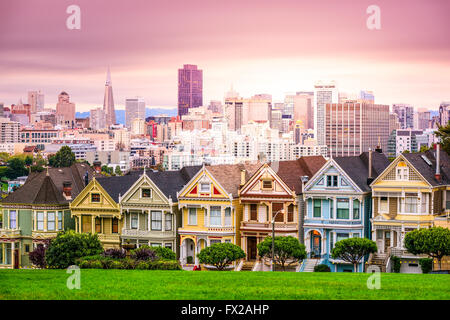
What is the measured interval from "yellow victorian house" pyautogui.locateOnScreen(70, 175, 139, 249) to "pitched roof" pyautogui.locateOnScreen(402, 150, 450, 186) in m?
16.2

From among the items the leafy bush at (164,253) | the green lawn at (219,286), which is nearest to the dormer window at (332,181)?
the leafy bush at (164,253)

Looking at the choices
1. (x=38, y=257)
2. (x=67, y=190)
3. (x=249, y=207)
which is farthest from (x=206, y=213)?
(x=67, y=190)

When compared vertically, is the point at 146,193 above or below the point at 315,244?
above

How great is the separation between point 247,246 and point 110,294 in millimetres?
23150

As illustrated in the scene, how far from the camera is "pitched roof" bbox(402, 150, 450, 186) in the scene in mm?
44562

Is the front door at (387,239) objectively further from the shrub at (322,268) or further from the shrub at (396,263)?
the shrub at (322,268)

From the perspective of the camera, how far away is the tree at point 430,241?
135 ft

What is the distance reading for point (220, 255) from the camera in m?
43.9

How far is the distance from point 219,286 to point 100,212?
24.6 metres

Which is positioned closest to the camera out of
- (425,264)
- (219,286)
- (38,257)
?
(219,286)

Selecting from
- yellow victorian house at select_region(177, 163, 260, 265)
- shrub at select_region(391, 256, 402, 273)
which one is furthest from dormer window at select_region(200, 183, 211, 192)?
shrub at select_region(391, 256, 402, 273)

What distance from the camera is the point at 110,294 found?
2466cm

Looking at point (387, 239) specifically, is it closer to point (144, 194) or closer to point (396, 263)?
point (396, 263)
